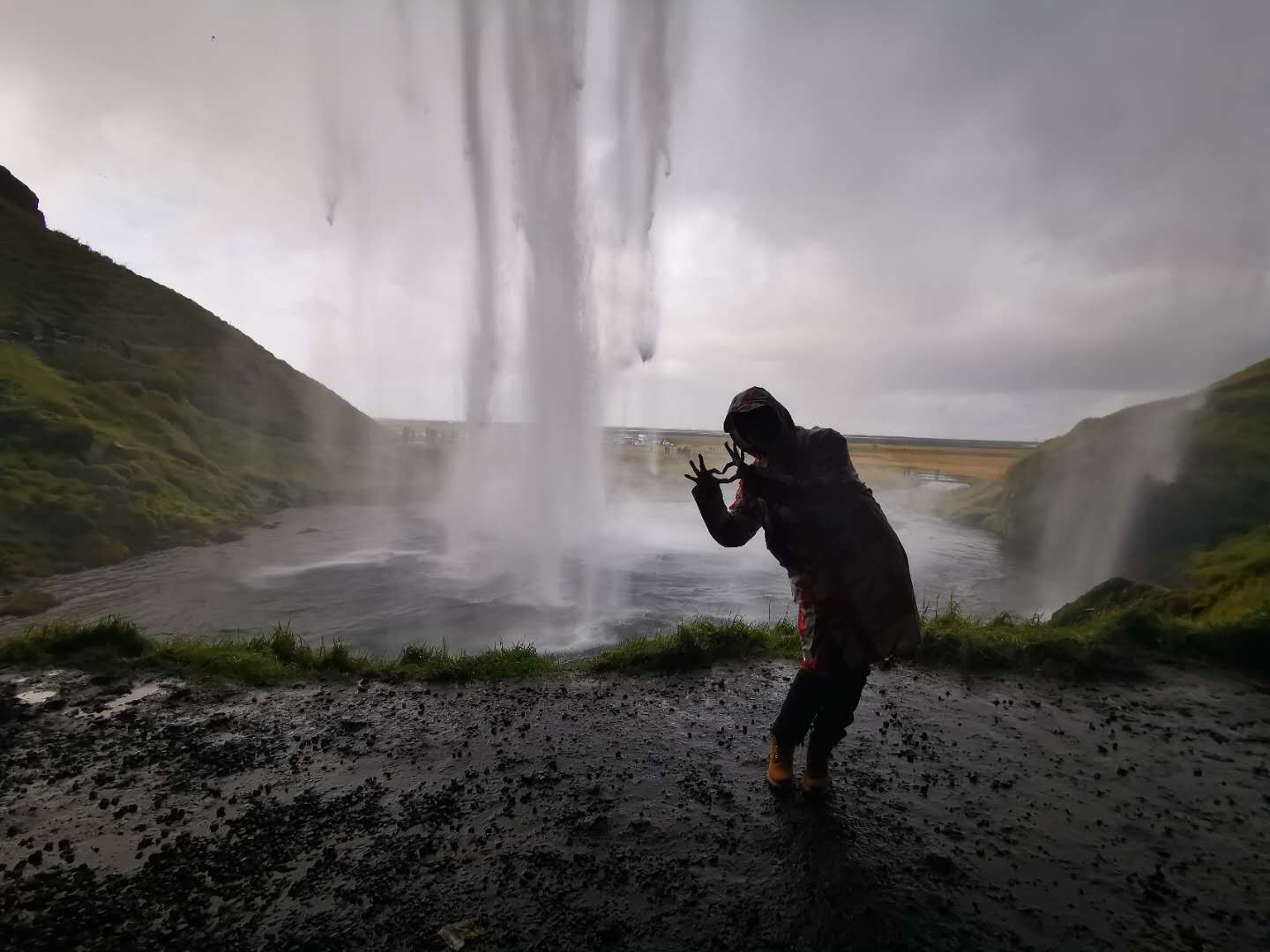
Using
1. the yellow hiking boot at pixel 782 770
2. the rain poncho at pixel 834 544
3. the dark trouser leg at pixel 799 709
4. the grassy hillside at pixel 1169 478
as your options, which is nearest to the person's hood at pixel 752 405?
the rain poncho at pixel 834 544

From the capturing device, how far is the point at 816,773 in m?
4.53

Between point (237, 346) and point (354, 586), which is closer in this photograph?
point (354, 586)

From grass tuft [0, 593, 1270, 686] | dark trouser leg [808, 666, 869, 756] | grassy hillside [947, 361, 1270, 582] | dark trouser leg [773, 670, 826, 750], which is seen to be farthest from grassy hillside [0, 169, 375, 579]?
grassy hillside [947, 361, 1270, 582]

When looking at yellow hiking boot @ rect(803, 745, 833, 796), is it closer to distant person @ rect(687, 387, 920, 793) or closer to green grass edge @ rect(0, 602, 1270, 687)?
distant person @ rect(687, 387, 920, 793)

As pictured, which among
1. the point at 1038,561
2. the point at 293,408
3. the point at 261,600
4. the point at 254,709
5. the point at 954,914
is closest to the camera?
the point at 954,914

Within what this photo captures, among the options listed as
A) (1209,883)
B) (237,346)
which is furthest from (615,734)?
(237,346)

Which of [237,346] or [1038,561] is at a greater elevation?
[237,346]

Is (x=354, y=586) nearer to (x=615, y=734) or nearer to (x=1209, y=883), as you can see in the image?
(x=615, y=734)

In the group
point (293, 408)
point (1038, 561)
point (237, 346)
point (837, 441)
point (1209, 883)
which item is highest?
point (237, 346)

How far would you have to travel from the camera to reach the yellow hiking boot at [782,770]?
4.61 m

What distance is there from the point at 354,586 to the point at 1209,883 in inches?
758

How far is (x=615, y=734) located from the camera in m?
5.71

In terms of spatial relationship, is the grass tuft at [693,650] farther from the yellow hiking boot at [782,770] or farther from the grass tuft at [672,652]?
the yellow hiking boot at [782,770]

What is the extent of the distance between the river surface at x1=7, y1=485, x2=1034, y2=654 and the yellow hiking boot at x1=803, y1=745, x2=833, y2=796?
18.4 feet
